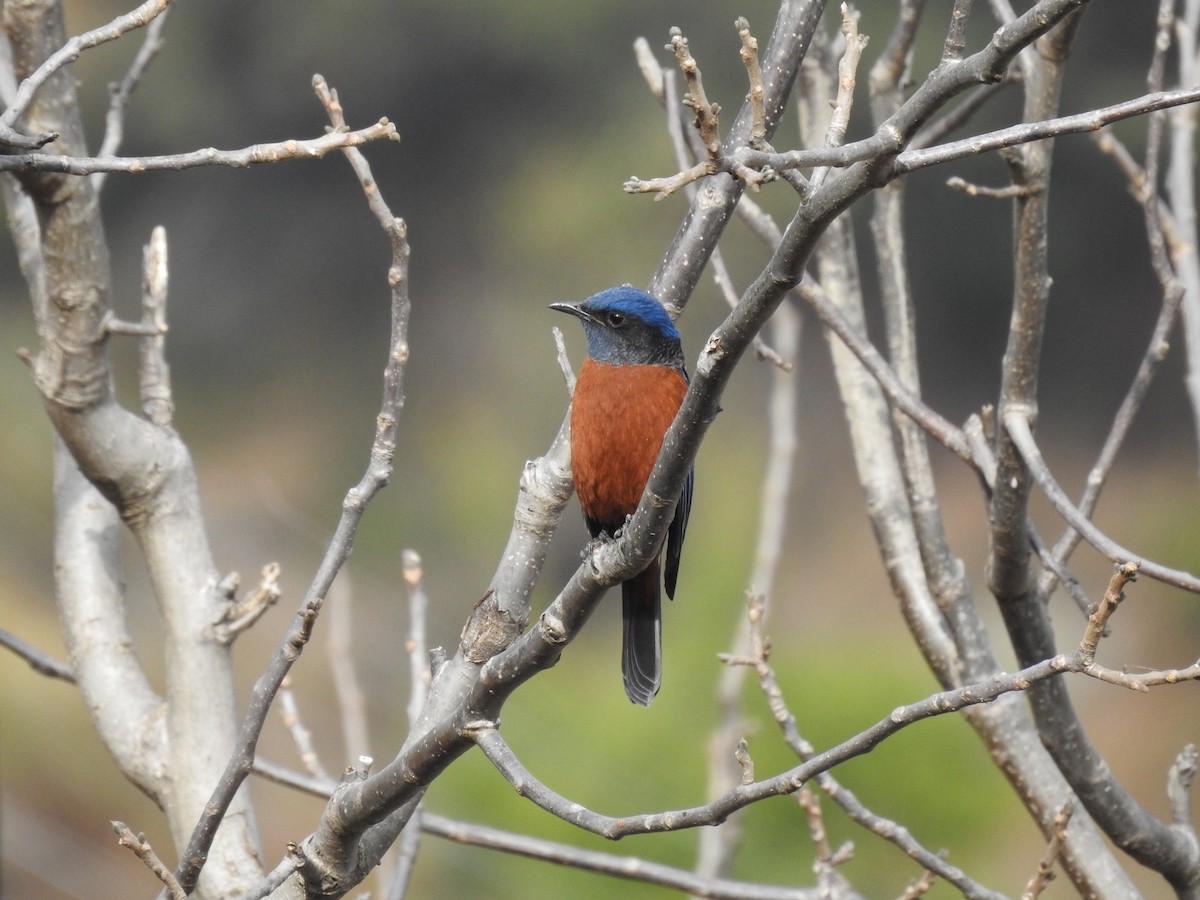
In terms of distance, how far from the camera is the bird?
2.92m

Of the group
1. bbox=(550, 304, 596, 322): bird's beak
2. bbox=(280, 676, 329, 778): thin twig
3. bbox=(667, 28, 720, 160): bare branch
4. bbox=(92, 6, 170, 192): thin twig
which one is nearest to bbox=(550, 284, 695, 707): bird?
bbox=(550, 304, 596, 322): bird's beak

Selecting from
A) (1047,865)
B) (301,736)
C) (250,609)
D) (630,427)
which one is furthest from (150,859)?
(630,427)

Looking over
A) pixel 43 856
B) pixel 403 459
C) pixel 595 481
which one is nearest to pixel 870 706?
pixel 595 481

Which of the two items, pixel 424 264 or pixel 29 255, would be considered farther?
pixel 424 264

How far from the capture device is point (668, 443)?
1650 millimetres

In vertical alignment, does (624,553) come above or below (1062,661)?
above

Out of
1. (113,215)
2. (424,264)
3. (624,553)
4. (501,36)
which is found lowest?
(624,553)

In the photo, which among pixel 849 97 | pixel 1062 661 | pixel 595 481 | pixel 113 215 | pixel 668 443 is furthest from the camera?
pixel 113 215

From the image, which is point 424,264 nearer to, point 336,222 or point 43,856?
point 336,222

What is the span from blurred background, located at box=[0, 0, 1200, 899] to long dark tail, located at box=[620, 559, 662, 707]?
7.70m

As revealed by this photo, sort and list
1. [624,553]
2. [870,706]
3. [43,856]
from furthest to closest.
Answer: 1. [43,856]
2. [870,706]
3. [624,553]

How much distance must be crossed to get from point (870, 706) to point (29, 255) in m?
4.86

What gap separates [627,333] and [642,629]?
739 mm

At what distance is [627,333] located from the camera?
3.20 meters
